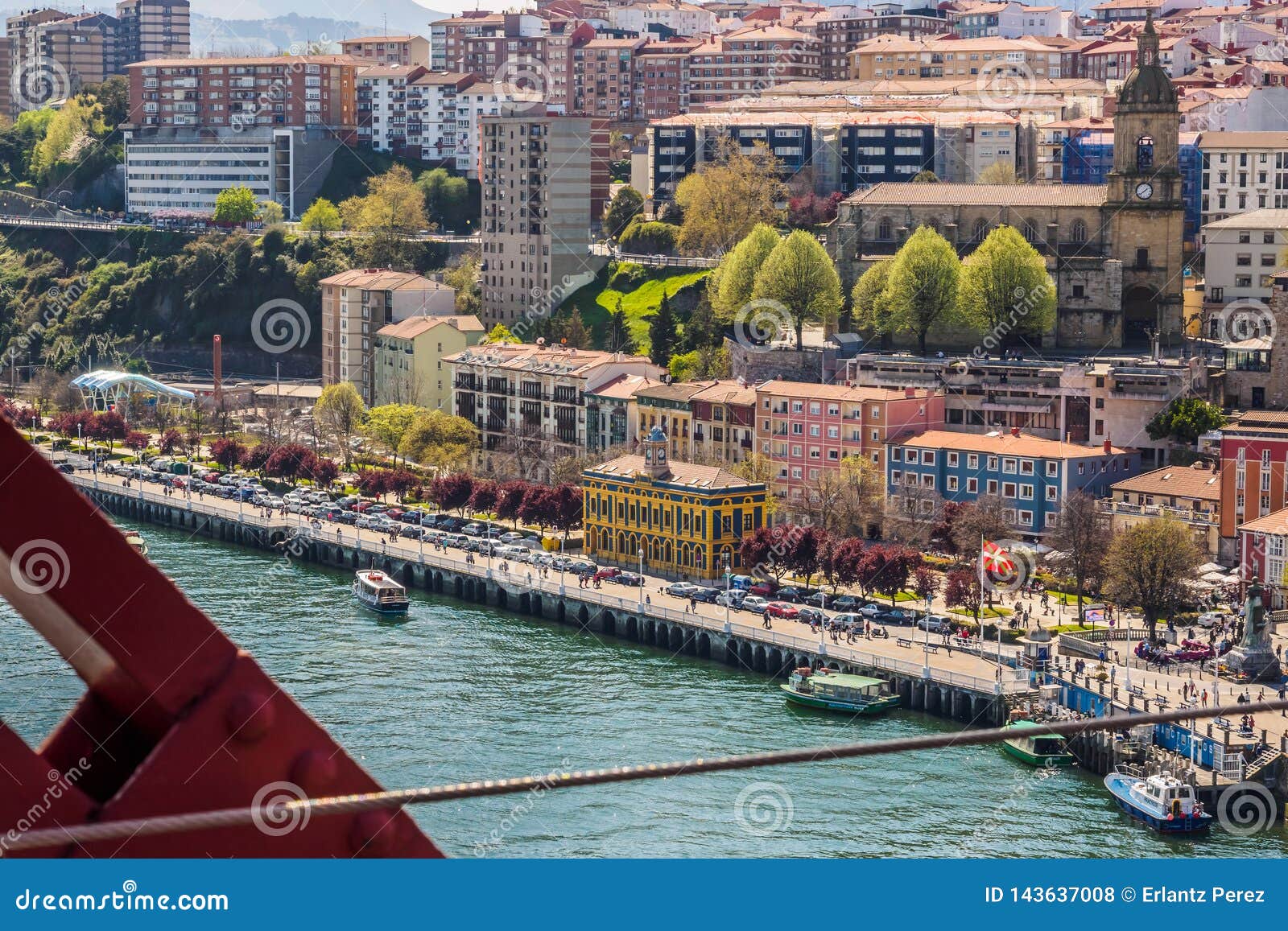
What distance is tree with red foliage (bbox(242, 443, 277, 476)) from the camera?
25.8 m

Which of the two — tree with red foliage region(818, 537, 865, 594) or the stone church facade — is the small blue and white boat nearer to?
tree with red foliage region(818, 537, 865, 594)

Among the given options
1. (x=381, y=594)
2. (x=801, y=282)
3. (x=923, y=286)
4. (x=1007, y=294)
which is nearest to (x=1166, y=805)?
(x=381, y=594)

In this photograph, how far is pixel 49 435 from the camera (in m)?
28.4

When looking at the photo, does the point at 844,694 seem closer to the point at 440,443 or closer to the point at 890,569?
the point at 890,569

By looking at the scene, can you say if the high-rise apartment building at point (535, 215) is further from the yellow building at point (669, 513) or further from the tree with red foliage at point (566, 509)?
the yellow building at point (669, 513)

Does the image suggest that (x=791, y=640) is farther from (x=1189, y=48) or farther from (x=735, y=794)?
(x=1189, y=48)

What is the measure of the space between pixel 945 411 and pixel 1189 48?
1558cm

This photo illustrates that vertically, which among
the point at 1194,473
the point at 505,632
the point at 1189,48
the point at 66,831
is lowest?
the point at 505,632

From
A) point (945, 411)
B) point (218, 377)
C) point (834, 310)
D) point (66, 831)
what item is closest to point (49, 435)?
point (218, 377)

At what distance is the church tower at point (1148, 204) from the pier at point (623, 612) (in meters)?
6.87

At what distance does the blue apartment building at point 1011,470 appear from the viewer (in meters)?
19.4

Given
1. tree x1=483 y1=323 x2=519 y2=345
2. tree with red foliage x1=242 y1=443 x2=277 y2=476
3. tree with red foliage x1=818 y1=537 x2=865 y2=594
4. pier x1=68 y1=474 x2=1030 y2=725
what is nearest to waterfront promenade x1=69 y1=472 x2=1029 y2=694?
pier x1=68 y1=474 x2=1030 y2=725

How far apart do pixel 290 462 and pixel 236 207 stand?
38.4 feet

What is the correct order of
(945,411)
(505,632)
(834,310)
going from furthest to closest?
(834,310) → (945,411) → (505,632)
